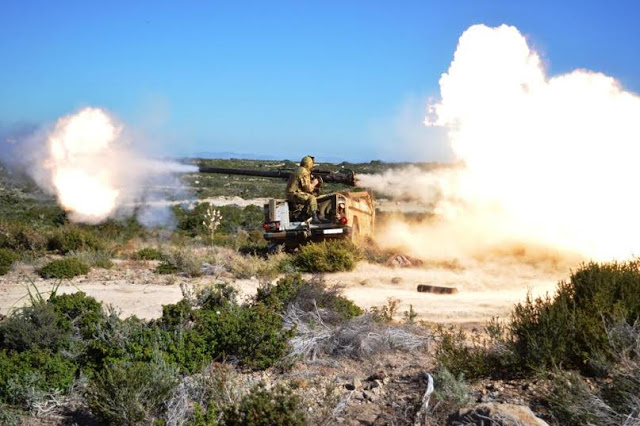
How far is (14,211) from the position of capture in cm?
3594

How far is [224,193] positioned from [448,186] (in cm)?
3412

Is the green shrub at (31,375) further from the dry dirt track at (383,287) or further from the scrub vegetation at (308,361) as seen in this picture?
the dry dirt track at (383,287)

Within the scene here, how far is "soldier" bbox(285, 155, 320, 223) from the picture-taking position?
59.7ft

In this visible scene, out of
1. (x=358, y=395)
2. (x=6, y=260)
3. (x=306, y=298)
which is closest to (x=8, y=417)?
(x=358, y=395)

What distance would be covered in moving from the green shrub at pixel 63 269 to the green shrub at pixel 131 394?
9565mm

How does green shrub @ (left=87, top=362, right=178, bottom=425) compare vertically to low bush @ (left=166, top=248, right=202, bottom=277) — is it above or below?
above

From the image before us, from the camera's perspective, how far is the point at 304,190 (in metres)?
18.5

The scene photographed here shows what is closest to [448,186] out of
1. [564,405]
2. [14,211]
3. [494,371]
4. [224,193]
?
[494,371]

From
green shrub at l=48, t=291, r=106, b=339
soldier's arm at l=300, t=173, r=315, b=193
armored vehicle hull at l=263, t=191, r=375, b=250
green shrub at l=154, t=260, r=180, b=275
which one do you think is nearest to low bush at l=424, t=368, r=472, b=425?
green shrub at l=48, t=291, r=106, b=339

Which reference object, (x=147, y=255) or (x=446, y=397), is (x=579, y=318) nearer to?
(x=446, y=397)

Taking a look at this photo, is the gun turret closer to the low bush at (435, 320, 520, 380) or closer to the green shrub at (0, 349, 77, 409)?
the green shrub at (0, 349, 77, 409)

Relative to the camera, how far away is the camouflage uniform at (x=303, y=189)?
18.2 meters

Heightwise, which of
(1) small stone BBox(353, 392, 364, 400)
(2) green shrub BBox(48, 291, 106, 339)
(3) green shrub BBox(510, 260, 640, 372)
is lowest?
(1) small stone BBox(353, 392, 364, 400)

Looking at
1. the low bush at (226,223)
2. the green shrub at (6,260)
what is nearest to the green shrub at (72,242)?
the green shrub at (6,260)
